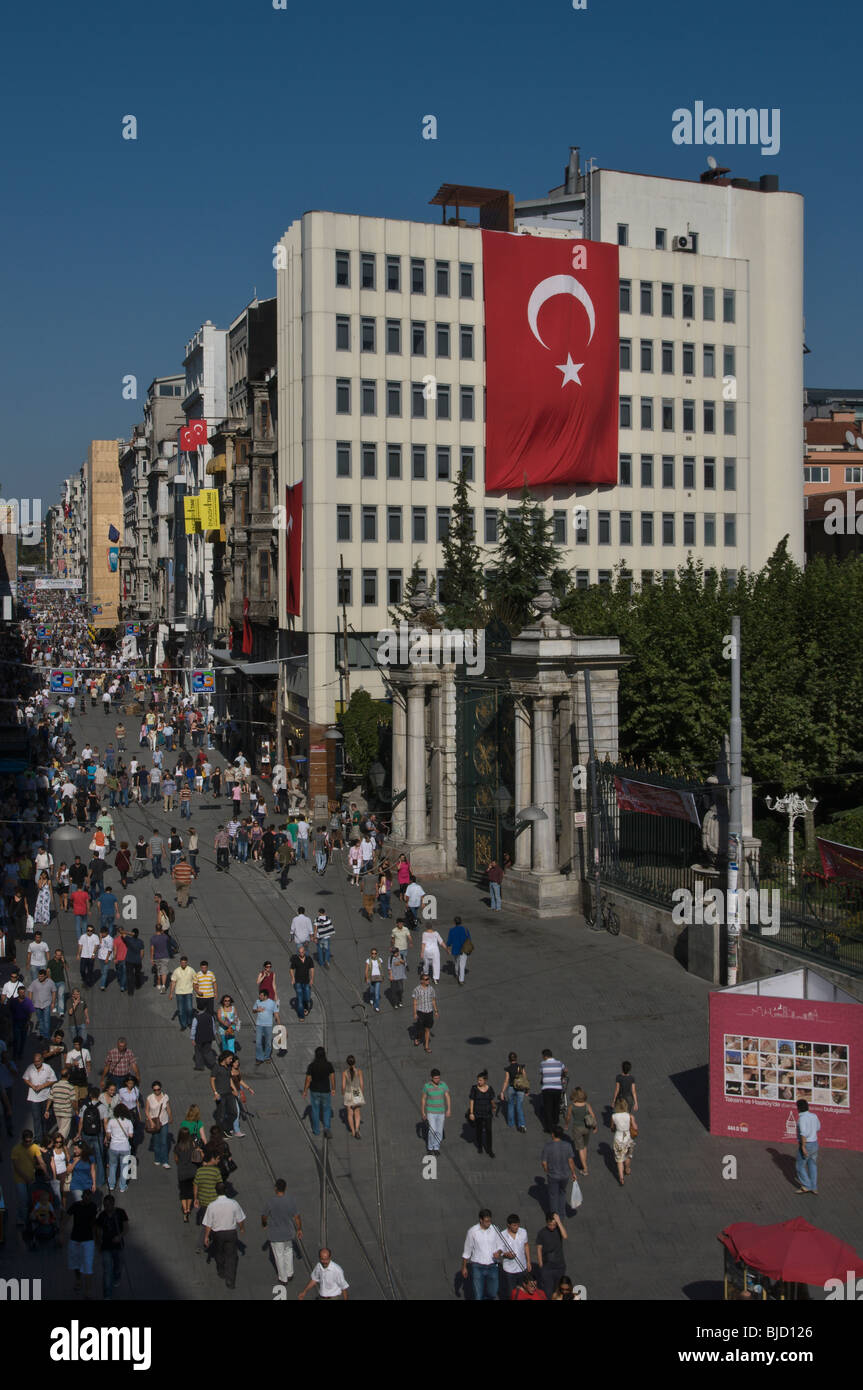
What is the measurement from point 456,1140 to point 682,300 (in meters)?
48.5

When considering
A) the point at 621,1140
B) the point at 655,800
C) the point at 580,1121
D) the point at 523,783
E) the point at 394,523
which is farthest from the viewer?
the point at 394,523

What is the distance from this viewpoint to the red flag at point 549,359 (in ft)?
182

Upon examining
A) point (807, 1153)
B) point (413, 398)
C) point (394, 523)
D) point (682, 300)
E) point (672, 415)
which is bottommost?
point (807, 1153)

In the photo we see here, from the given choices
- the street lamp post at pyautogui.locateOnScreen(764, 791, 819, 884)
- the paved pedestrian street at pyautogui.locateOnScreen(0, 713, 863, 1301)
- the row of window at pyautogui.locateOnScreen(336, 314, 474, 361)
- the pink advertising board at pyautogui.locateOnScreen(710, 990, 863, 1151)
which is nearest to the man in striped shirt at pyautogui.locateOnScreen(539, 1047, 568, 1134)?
the paved pedestrian street at pyautogui.locateOnScreen(0, 713, 863, 1301)

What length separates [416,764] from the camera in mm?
35656

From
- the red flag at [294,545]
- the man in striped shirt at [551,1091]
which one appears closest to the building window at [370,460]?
the red flag at [294,545]

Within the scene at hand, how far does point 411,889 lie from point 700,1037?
8911mm

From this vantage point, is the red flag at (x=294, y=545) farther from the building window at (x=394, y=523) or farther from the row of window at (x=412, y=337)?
the row of window at (x=412, y=337)

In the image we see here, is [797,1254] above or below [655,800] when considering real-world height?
below

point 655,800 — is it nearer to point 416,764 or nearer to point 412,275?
point 416,764

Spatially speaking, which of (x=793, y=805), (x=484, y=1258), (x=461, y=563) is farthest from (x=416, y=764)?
(x=484, y=1258)

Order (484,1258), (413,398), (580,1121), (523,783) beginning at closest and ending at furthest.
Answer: (484,1258)
(580,1121)
(523,783)
(413,398)

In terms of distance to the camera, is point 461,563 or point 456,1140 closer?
point 456,1140

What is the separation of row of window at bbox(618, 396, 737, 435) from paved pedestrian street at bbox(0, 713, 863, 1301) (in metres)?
33.9
